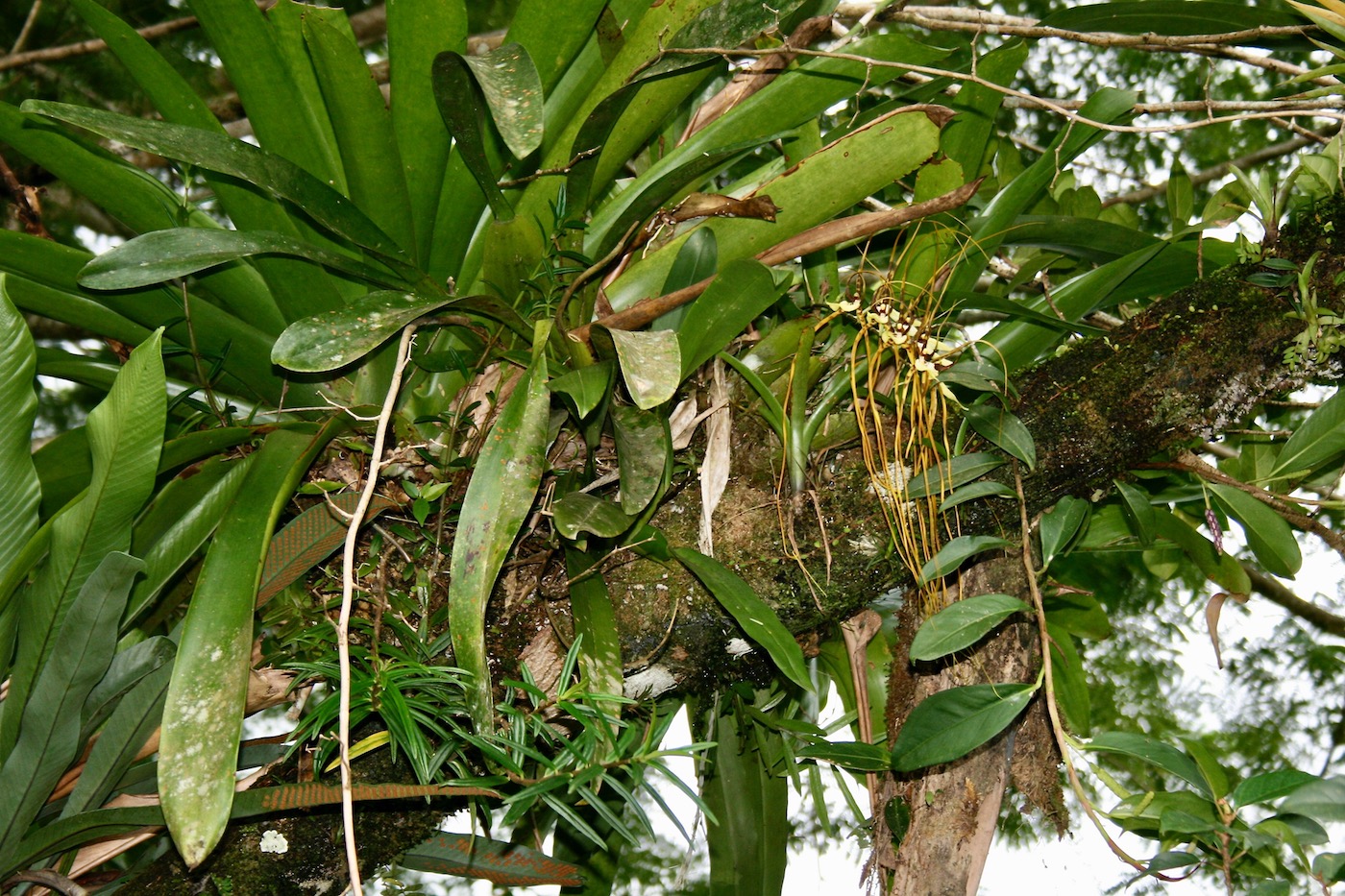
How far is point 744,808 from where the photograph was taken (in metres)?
1.20

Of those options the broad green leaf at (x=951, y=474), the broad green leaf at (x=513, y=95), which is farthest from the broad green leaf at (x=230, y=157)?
the broad green leaf at (x=951, y=474)

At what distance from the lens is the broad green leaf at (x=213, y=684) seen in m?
0.72

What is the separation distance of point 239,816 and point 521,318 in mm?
535

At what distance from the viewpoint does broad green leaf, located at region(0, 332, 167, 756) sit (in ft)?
2.76


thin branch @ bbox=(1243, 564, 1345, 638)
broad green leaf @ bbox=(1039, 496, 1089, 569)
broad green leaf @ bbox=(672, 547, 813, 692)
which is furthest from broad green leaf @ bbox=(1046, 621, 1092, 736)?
thin branch @ bbox=(1243, 564, 1345, 638)

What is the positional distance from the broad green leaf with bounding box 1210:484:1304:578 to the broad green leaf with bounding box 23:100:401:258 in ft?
3.08

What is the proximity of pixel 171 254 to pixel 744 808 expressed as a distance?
3.10 feet

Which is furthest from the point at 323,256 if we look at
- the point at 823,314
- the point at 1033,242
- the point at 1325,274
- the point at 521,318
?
the point at 1325,274

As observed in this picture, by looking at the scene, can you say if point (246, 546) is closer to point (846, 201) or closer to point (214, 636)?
point (214, 636)

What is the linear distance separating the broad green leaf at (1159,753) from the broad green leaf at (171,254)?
2.90 ft

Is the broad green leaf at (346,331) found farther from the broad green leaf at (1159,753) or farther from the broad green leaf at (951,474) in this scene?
the broad green leaf at (1159,753)

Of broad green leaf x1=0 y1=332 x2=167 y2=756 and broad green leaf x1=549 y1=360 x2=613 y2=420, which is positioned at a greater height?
broad green leaf x1=549 y1=360 x2=613 y2=420

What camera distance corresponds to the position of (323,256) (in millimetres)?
929

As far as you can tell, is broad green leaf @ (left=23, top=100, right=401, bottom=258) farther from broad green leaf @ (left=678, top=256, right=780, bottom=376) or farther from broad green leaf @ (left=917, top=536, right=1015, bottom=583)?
broad green leaf @ (left=917, top=536, right=1015, bottom=583)
